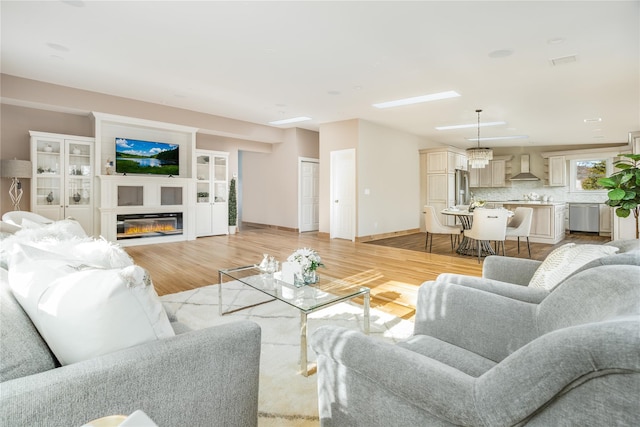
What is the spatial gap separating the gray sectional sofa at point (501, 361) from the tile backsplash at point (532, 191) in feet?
35.8

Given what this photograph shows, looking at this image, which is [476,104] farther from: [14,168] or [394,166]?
[14,168]

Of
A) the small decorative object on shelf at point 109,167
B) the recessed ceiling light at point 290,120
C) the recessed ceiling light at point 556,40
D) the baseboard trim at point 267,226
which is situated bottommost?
the baseboard trim at point 267,226

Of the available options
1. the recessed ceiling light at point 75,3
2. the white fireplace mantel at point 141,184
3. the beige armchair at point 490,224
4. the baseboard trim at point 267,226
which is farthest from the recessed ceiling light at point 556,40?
the baseboard trim at point 267,226

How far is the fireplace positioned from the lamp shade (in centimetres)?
167

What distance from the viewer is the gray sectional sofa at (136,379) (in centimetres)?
80

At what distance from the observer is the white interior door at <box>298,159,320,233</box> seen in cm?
934

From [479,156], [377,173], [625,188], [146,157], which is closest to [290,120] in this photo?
[377,173]

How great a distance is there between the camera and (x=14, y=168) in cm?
542

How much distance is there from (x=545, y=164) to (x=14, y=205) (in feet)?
45.8

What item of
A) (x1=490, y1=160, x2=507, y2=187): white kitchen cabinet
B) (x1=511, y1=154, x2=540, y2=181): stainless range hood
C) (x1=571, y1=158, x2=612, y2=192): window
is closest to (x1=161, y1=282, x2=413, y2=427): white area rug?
(x1=511, y1=154, x2=540, y2=181): stainless range hood

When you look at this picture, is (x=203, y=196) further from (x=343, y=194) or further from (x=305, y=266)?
(x=305, y=266)

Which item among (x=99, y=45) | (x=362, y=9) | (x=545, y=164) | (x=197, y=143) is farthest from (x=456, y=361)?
(x=545, y=164)

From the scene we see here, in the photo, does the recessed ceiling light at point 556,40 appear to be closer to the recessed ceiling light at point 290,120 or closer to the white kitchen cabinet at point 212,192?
the recessed ceiling light at point 290,120

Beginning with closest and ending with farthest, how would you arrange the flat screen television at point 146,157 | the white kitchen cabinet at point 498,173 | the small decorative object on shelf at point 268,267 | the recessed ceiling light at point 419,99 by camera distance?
the small decorative object on shelf at point 268,267 → the recessed ceiling light at point 419,99 → the flat screen television at point 146,157 → the white kitchen cabinet at point 498,173
